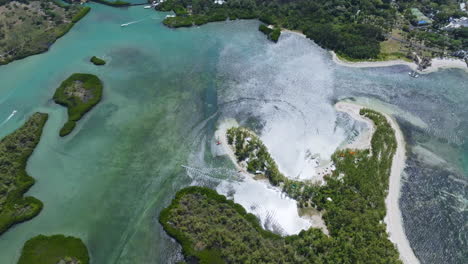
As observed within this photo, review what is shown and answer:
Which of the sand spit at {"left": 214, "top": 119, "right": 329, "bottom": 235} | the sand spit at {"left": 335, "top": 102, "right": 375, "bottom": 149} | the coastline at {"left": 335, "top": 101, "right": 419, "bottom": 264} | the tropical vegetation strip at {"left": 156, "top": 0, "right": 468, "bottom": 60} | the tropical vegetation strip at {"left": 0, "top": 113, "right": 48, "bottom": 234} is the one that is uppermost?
the tropical vegetation strip at {"left": 156, "top": 0, "right": 468, "bottom": 60}

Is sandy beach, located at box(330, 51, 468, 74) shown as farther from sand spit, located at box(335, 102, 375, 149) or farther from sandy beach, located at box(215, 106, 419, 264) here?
sand spit, located at box(335, 102, 375, 149)

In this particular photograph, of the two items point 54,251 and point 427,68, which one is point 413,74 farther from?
point 54,251

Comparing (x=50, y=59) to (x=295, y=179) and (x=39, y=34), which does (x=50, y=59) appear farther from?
(x=295, y=179)

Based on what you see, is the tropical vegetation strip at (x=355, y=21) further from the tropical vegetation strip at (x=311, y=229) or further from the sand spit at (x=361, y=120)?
the tropical vegetation strip at (x=311, y=229)

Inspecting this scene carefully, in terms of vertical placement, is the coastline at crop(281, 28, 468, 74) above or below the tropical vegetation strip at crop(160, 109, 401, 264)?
above

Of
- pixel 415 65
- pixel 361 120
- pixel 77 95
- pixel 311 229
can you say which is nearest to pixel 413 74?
pixel 415 65

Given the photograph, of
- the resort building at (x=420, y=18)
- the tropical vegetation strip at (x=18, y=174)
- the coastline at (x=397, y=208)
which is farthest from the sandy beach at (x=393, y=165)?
the resort building at (x=420, y=18)

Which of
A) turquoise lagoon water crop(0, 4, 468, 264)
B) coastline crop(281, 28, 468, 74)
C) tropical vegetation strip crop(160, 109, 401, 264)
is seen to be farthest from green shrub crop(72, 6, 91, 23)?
coastline crop(281, 28, 468, 74)
